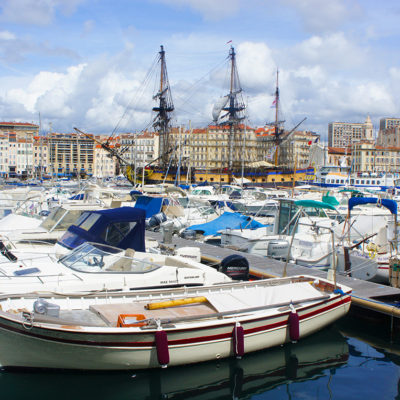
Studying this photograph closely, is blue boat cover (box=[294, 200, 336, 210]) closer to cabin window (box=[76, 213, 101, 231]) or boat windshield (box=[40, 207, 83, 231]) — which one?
cabin window (box=[76, 213, 101, 231])

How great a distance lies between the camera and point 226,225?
83.1ft

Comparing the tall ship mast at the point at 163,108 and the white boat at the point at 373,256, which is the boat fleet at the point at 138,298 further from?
the tall ship mast at the point at 163,108

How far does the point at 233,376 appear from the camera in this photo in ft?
32.3

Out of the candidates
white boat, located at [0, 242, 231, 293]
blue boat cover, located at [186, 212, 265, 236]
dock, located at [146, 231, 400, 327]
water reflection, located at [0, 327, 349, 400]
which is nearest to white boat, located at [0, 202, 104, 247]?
white boat, located at [0, 242, 231, 293]

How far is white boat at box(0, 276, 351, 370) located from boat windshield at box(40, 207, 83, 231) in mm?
7067

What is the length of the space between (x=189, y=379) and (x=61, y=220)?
9.70m

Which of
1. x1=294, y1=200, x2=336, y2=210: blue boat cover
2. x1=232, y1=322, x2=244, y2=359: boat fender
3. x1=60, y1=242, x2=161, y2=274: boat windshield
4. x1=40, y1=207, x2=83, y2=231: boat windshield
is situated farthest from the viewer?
x1=294, y1=200, x2=336, y2=210: blue boat cover

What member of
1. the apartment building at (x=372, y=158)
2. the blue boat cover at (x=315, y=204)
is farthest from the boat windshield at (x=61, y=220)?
the apartment building at (x=372, y=158)

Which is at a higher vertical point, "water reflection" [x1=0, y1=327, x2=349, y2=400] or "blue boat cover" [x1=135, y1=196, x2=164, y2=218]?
"blue boat cover" [x1=135, y1=196, x2=164, y2=218]

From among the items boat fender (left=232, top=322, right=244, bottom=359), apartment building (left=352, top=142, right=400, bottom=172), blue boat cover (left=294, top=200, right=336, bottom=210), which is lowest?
boat fender (left=232, top=322, right=244, bottom=359)

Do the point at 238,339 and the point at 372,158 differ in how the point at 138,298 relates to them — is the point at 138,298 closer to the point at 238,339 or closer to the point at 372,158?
the point at 238,339

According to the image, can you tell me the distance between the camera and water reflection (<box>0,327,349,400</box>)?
8.87 m

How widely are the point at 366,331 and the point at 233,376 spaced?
16.0 feet

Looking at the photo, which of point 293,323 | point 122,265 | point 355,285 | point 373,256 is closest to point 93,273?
point 122,265
